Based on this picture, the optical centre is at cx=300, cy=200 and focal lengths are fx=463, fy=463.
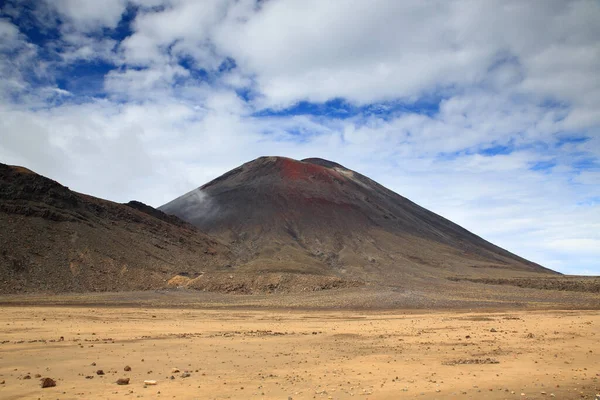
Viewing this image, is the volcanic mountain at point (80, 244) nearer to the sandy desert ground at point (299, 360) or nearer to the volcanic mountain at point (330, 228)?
the volcanic mountain at point (330, 228)

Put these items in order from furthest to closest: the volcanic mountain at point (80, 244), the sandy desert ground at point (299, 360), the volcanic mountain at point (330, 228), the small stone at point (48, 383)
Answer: the volcanic mountain at point (330, 228)
the volcanic mountain at point (80, 244)
the sandy desert ground at point (299, 360)
the small stone at point (48, 383)

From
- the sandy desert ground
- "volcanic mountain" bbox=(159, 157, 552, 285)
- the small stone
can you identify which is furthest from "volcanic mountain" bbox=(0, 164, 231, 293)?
the small stone

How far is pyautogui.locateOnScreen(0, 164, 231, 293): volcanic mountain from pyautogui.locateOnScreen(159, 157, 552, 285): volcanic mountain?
933 centimetres

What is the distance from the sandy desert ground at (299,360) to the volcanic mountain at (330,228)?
3877 centimetres

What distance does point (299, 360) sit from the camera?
571 inches

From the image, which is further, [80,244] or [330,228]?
[330,228]

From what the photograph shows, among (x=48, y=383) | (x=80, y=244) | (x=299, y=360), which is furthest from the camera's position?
(x=80, y=244)

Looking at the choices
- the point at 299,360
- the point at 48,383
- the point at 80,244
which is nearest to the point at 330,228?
the point at 80,244

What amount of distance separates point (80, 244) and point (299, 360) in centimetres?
4671

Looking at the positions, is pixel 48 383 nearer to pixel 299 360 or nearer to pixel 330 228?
pixel 299 360

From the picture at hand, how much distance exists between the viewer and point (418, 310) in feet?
120

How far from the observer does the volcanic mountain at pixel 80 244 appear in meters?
46.9

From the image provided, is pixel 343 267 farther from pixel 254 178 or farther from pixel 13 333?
pixel 13 333

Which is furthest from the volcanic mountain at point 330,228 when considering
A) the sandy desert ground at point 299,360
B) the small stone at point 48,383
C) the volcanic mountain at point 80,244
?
the small stone at point 48,383
